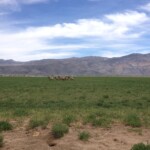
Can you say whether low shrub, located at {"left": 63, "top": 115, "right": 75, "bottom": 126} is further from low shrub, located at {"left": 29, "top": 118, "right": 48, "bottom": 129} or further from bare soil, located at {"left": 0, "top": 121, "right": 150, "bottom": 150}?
low shrub, located at {"left": 29, "top": 118, "right": 48, "bottom": 129}

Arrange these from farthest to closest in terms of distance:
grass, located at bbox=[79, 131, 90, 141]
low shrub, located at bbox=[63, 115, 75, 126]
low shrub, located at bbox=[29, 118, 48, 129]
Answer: low shrub, located at bbox=[63, 115, 75, 126], low shrub, located at bbox=[29, 118, 48, 129], grass, located at bbox=[79, 131, 90, 141]

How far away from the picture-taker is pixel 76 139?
11.7m

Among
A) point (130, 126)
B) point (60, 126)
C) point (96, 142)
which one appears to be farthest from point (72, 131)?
point (130, 126)

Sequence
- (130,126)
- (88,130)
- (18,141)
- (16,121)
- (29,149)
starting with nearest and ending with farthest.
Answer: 1. (29,149)
2. (18,141)
3. (88,130)
4. (130,126)
5. (16,121)

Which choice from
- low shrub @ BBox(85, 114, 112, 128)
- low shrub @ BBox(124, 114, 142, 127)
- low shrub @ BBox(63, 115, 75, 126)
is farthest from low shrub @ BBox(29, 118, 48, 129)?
low shrub @ BBox(124, 114, 142, 127)

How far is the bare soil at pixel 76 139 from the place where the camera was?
36.5 ft

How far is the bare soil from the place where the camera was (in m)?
11.1

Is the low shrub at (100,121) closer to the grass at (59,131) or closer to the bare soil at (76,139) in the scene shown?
the bare soil at (76,139)

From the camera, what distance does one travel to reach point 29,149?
11.0 m

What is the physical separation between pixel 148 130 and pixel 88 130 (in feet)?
6.47

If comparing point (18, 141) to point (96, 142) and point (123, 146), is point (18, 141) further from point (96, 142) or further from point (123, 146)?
point (123, 146)

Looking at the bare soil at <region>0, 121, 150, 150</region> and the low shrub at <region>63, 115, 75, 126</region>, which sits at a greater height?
the low shrub at <region>63, 115, 75, 126</region>

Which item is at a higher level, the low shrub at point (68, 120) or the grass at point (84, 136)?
the low shrub at point (68, 120)

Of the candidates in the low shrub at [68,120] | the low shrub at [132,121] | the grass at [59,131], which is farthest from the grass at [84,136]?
the low shrub at [132,121]
